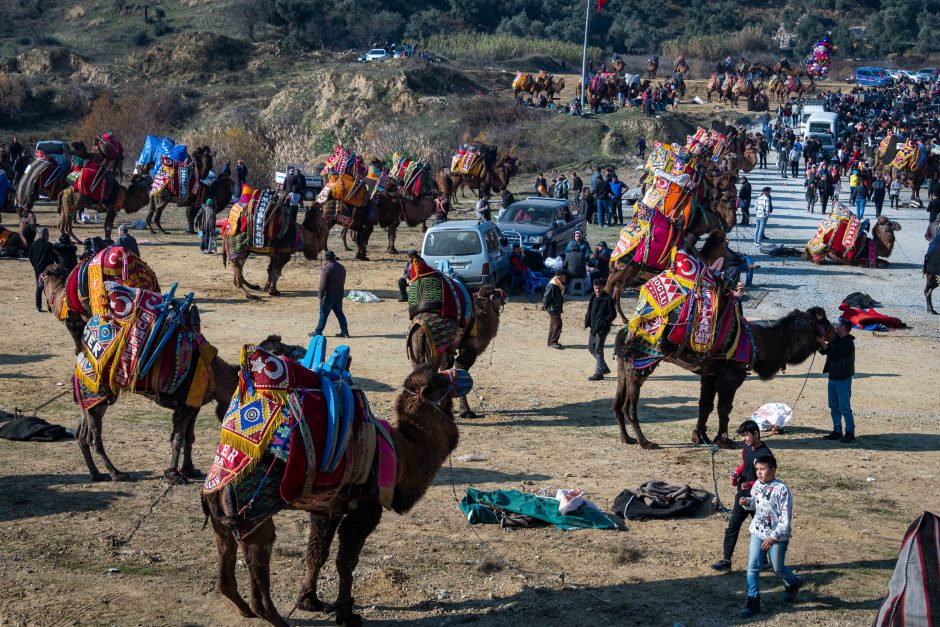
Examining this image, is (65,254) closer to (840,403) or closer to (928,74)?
(840,403)

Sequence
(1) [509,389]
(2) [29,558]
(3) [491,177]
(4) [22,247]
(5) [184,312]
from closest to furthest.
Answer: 1. (2) [29,558]
2. (5) [184,312]
3. (1) [509,389]
4. (4) [22,247]
5. (3) [491,177]

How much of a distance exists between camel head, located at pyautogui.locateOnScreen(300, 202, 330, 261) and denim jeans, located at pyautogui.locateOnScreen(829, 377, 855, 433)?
1151 cm

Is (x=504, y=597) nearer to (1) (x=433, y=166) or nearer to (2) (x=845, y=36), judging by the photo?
(1) (x=433, y=166)

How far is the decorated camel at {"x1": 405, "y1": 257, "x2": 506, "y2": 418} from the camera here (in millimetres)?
13023

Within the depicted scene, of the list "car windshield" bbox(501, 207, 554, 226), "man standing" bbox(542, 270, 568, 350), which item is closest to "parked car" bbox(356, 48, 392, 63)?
"car windshield" bbox(501, 207, 554, 226)

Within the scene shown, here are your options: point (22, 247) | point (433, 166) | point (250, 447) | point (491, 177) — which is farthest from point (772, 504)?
point (433, 166)

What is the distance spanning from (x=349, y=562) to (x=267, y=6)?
213 ft

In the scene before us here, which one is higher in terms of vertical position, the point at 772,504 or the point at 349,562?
the point at 772,504

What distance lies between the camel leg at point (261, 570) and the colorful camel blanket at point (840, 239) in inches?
794

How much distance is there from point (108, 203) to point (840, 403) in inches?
706

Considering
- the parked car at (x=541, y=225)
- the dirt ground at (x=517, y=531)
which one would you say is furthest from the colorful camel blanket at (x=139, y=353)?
the parked car at (x=541, y=225)

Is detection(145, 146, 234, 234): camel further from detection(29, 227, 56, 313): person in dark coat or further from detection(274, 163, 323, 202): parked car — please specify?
detection(29, 227, 56, 313): person in dark coat

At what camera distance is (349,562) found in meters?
7.49

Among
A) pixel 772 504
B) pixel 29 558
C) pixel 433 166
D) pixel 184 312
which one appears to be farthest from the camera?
pixel 433 166
